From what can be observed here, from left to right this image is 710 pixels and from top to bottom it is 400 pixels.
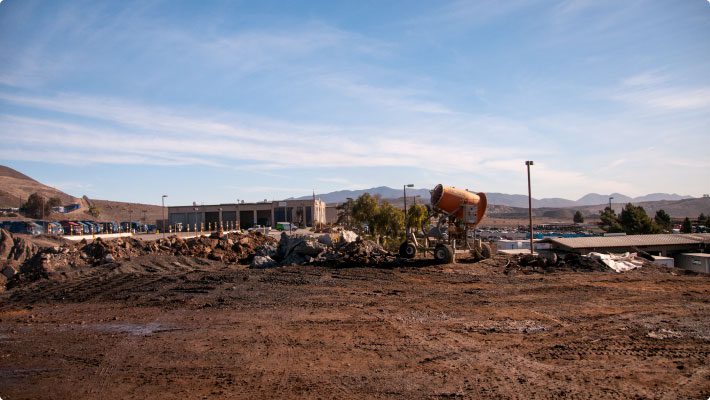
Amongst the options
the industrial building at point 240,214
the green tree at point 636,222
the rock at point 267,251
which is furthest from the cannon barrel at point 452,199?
the industrial building at point 240,214

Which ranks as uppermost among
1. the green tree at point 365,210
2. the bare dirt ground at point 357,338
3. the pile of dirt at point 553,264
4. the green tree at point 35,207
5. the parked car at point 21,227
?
the green tree at point 35,207

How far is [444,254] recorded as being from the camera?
20.5 m

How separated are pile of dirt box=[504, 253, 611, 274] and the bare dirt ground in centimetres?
204

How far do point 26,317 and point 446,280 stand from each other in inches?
480

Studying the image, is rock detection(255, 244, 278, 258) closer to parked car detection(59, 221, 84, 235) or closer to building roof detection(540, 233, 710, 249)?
building roof detection(540, 233, 710, 249)

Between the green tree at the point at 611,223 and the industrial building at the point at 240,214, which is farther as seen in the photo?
the industrial building at the point at 240,214

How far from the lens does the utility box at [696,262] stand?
23000 mm

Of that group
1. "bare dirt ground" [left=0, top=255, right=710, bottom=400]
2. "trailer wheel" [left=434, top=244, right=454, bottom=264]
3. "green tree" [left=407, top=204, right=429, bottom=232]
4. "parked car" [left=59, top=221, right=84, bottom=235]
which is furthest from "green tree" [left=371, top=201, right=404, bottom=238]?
"parked car" [left=59, top=221, right=84, bottom=235]

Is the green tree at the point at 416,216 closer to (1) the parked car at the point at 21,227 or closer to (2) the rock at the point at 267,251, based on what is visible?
(2) the rock at the point at 267,251

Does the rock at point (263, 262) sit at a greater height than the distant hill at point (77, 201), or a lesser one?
lesser

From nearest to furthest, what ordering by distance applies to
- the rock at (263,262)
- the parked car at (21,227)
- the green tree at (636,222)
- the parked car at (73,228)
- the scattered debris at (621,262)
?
the scattered debris at (621,262) → the rock at (263,262) → the green tree at (636,222) → the parked car at (21,227) → the parked car at (73,228)

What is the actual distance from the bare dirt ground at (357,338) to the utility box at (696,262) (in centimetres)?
751

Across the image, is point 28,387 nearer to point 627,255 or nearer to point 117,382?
point 117,382

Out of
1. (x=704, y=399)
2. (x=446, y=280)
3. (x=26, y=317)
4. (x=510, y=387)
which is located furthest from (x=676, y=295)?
(x=26, y=317)
